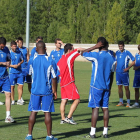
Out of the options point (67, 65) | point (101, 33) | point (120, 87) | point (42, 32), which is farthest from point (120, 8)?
point (67, 65)

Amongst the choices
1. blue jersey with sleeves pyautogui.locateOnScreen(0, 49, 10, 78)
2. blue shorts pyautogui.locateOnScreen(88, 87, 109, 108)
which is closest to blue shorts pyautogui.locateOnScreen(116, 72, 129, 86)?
blue jersey with sleeves pyautogui.locateOnScreen(0, 49, 10, 78)

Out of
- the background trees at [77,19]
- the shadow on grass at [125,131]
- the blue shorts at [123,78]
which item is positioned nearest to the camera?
the shadow on grass at [125,131]

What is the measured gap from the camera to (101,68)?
317 inches

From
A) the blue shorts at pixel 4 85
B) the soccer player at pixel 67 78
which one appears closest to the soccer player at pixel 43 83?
the soccer player at pixel 67 78

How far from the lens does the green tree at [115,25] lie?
52.5 metres

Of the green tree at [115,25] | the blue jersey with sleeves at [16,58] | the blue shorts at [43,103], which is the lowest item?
the blue shorts at [43,103]

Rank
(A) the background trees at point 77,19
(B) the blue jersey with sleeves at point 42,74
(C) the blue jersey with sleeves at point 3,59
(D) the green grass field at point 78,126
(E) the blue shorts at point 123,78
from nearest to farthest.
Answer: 1. (B) the blue jersey with sleeves at point 42,74
2. (D) the green grass field at point 78,126
3. (C) the blue jersey with sleeves at point 3,59
4. (E) the blue shorts at point 123,78
5. (A) the background trees at point 77,19

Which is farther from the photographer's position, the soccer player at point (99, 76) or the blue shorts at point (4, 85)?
the blue shorts at point (4, 85)

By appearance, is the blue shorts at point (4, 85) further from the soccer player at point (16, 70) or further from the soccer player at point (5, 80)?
the soccer player at point (16, 70)

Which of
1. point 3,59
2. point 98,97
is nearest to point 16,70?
point 3,59

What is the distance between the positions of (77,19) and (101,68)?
180ft

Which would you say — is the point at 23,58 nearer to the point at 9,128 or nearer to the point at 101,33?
the point at 9,128

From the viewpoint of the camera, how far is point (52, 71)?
7.60 meters

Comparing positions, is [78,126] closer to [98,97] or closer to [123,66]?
[98,97]
